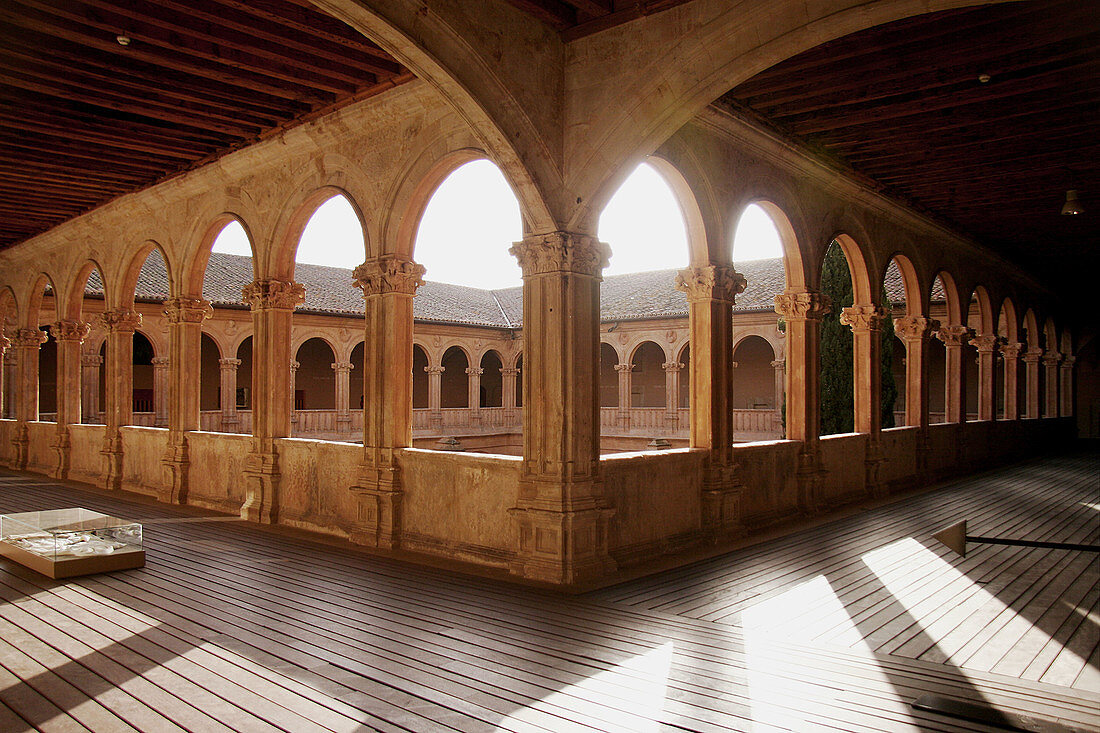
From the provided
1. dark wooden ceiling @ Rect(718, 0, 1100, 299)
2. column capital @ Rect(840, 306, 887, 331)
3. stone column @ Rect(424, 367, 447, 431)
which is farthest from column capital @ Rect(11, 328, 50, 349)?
column capital @ Rect(840, 306, 887, 331)

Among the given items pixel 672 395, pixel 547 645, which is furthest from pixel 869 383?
pixel 672 395

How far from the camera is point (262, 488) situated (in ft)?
29.7

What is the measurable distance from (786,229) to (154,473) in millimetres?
9280

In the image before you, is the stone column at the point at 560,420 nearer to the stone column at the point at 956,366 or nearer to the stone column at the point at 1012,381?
the stone column at the point at 956,366

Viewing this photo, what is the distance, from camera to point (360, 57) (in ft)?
21.7

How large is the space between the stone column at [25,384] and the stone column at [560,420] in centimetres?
1313

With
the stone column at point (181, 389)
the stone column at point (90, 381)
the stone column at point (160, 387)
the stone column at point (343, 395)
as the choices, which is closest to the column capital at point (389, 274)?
the stone column at point (181, 389)

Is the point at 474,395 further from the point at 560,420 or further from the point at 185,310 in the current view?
the point at 560,420

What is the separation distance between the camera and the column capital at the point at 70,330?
45.9 feet

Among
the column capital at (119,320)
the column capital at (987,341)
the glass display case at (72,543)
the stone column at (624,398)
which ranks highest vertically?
the column capital at (119,320)

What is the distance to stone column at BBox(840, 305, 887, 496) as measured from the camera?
11062mm

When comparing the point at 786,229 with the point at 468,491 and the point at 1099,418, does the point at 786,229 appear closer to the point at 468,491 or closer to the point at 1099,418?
the point at 468,491

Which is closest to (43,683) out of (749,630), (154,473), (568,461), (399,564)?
(399,564)

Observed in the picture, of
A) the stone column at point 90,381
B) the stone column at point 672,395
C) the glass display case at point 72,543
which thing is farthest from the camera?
the stone column at point 672,395
